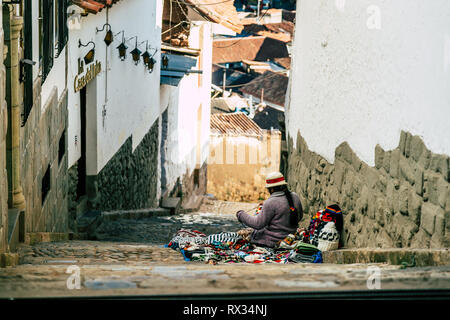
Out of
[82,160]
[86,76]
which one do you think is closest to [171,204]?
[82,160]

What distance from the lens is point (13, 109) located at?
4.79 m

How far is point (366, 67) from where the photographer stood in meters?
5.38

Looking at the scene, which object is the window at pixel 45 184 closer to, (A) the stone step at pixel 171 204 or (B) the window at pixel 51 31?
(B) the window at pixel 51 31

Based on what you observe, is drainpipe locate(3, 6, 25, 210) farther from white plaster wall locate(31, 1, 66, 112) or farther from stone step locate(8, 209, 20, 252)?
white plaster wall locate(31, 1, 66, 112)

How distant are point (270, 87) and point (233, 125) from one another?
8.58 m

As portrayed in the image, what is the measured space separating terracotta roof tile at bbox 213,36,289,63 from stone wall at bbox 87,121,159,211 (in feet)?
80.6

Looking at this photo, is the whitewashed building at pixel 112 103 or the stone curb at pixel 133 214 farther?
the stone curb at pixel 133 214

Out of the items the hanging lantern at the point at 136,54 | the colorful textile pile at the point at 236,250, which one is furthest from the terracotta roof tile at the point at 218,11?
the colorful textile pile at the point at 236,250

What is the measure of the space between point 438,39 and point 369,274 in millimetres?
1714

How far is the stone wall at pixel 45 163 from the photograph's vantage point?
17.9 feet

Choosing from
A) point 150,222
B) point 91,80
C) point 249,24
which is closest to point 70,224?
point 91,80

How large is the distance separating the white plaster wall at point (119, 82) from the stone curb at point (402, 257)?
4656 millimetres

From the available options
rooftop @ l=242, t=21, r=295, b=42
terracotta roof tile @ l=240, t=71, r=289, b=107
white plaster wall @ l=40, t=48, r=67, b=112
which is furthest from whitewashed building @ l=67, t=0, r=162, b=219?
rooftop @ l=242, t=21, r=295, b=42

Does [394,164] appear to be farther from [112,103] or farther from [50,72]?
[112,103]
